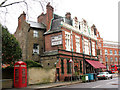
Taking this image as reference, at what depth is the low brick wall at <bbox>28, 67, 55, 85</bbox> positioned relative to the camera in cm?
1783

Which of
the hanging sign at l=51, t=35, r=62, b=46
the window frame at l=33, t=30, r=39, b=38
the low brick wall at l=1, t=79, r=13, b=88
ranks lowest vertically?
→ the low brick wall at l=1, t=79, r=13, b=88

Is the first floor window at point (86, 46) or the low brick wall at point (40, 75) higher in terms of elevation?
the first floor window at point (86, 46)

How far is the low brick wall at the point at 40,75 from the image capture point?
17828 mm

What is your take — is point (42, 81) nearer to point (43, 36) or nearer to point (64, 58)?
point (64, 58)

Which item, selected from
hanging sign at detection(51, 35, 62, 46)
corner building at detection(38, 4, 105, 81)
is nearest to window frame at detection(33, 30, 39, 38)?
corner building at detection(38, 4, 105, 81)

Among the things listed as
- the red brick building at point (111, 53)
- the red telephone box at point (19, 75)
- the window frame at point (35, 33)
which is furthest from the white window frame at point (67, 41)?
the red brick building at point (111, 53)

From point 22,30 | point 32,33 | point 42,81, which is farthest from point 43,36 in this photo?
point 42,81

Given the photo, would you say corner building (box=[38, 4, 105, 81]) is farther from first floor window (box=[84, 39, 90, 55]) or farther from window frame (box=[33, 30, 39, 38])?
window frame (box=[33, 30, 39, 38])

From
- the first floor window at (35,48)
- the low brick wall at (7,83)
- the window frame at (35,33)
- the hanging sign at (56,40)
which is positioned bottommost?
the low brick wall at (7,83)

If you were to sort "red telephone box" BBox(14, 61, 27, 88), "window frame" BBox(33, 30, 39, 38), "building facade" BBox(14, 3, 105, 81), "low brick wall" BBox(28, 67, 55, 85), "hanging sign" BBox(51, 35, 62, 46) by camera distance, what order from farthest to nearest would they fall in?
"window frame" BBox(33, 30, 39, 38) → "hanging sign" BBox(51, 35, 62, 46) → "building facade" BBox(14, 3, 105, 81) → "low brick wall" BBox(28, 67, 55, 85) → "red telephone box" BBox(14, 61, 27, 88)

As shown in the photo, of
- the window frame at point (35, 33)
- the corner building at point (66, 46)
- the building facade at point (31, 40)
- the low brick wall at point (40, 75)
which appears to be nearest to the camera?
the low brick wall at point (40, 75)

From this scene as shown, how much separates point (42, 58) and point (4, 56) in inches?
315

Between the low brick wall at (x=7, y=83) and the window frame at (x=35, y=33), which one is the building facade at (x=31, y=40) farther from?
the low brick wall at (x=7, y=83)

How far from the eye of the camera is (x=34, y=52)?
29.2 metres
